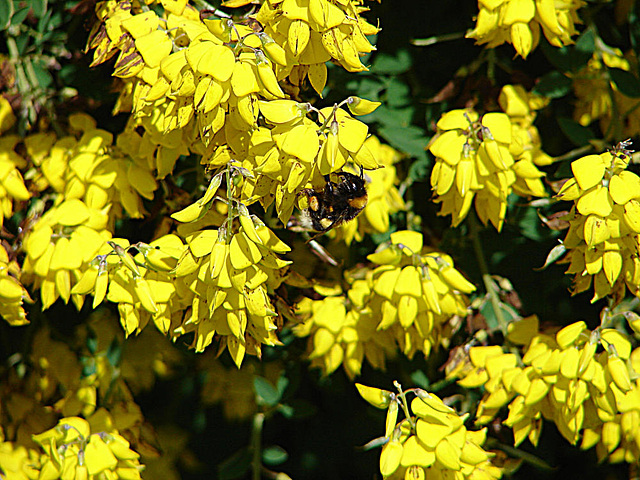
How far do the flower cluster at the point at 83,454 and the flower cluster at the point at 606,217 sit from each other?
1.03 m

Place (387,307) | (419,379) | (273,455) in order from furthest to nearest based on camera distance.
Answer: (273,455) → (419,379) → (387,307)

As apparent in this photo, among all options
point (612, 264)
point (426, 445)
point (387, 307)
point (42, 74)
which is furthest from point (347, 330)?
point (42, 74)

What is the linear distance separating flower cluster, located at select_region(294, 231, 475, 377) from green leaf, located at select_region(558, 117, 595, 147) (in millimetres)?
437

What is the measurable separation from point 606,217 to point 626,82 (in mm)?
477

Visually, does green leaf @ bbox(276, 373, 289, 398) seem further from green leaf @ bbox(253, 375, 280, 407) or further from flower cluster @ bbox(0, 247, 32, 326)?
flower cluster @ bbox(0, 247, 32, 326)

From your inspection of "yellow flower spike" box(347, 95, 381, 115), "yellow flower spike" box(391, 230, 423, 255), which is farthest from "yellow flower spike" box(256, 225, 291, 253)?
"yellow flower spike" box(391, 230, 423, 255)

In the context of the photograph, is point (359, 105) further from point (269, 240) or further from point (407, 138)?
point (407, 138)

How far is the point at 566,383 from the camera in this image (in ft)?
4.13

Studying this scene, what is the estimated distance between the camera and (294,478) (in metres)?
1.94

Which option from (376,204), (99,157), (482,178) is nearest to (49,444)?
(99,157)

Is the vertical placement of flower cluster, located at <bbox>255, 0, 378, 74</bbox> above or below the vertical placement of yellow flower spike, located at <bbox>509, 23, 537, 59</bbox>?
above

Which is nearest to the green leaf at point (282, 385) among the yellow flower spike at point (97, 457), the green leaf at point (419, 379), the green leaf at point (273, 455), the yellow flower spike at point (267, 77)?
the green leaf at point (273, 455)

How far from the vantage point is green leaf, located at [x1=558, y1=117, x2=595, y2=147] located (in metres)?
1.51

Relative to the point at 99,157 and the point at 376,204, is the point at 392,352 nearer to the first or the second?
the point at 376,204
